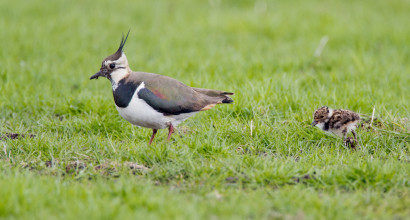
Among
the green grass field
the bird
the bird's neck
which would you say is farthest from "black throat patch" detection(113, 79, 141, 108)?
the green grass field

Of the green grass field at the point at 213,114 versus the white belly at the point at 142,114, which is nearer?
the green grass field at the point at 213,114

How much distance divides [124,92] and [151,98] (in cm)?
31

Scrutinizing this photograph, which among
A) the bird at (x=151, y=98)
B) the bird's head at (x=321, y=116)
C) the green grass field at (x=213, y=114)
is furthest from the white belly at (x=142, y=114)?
the bird's head at (x=321, y=116)

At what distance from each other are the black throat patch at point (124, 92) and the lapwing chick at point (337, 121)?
213 cm

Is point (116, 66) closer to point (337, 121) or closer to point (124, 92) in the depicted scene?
point (124, 92)

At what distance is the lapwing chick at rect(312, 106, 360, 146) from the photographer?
6.04 m

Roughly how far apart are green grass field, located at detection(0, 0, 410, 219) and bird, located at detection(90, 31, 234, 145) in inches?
12.0

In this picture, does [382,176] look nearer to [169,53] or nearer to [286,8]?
[169,53]

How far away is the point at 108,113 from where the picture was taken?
23.2 feet

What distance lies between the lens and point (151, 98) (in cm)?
576

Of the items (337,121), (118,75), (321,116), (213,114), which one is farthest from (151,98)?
(337,121)

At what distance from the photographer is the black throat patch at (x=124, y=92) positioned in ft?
18.8

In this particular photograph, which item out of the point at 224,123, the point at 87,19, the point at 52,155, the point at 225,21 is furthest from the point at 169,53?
the point at 52,155

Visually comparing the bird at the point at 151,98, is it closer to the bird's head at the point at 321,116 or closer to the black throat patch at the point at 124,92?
the black throat patch at the point at 124,92
